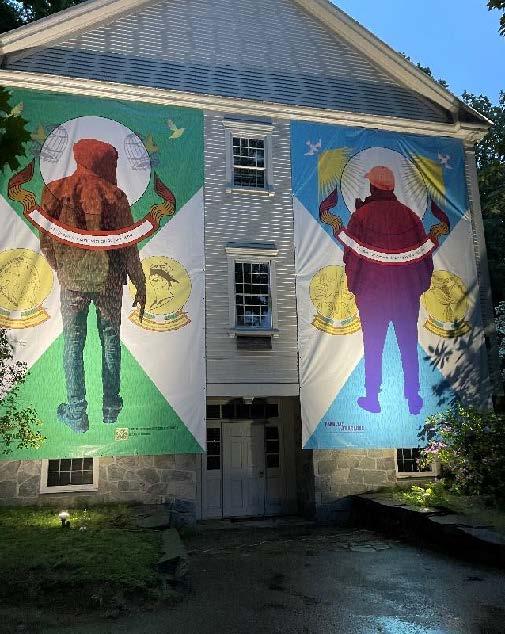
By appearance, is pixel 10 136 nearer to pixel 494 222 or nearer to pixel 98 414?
pixel 98 414

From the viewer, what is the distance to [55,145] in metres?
11.9

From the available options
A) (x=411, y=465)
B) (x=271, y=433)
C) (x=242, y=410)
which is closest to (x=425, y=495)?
(x=411, y=465)

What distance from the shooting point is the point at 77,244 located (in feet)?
38.0

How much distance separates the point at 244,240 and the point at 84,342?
14.3 feet

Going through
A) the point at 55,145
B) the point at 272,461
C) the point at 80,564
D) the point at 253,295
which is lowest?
the point at 80,564

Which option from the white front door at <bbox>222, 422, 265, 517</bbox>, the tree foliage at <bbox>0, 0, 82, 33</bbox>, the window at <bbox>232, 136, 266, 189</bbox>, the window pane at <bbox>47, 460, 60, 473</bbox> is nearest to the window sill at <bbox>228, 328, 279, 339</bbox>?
the white front door at <bbox>222, 422, 265, 517</bbox>

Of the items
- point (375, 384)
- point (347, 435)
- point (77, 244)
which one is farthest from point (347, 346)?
point (77, 244)

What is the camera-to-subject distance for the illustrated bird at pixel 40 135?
38.7ft

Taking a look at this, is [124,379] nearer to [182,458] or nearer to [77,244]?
[182,458]

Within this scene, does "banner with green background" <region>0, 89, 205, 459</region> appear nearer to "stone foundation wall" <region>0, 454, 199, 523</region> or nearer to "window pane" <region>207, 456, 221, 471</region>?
"stone foundation wall" <region>0, 454, 199, 523</region>

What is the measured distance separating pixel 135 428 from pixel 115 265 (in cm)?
347

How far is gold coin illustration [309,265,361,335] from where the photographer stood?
12.8 metres

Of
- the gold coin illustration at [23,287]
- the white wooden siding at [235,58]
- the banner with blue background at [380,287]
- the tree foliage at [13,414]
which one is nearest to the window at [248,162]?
the banner with blue background at [380,287]

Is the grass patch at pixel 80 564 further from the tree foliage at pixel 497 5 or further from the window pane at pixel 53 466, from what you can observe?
the tree foliage at pixel 497 5
